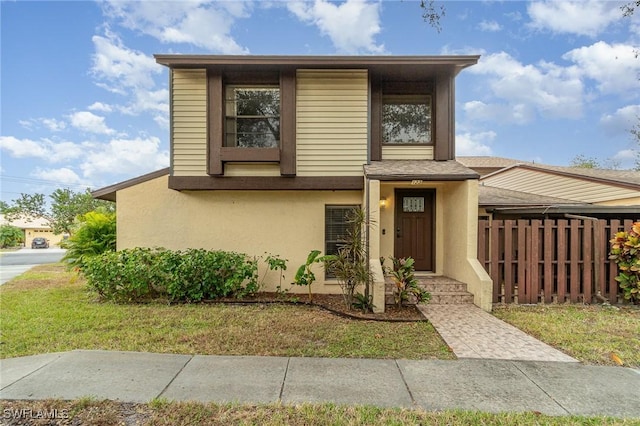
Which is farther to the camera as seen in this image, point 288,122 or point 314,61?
point 288,122

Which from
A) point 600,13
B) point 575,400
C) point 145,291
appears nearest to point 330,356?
point 575,400

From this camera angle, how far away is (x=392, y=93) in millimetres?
8211

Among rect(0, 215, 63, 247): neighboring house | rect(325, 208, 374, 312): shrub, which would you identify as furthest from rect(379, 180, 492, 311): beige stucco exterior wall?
rect(0, 215, 63, 247): neighboring house

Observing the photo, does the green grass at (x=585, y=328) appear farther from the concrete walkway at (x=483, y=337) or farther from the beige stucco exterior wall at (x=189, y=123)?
the beige stucco exterior wall at (x=189, y=123)

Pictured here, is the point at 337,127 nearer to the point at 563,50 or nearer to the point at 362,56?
the point at 362,56

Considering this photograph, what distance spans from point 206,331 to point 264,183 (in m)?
3.82

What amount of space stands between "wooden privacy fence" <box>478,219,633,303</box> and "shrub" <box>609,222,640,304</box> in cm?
15

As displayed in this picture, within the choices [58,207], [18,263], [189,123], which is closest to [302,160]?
[189,123]

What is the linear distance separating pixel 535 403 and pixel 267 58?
25.7 feet

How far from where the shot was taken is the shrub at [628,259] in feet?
21.5

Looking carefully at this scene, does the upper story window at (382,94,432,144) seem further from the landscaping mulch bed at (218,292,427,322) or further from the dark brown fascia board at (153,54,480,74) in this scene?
the landscaping mulch bed at (218,292,427,322)

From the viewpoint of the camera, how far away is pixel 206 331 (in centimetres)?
500

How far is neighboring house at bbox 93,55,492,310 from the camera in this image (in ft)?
24.5

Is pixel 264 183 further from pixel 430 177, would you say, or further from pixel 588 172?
pixel 588 172
